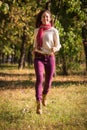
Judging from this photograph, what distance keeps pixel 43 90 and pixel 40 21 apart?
1.62 m

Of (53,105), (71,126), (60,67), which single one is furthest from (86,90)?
(60,67)

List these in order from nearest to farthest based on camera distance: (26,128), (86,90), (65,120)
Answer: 1. (26,128)
2. (65,120)
3. (86,90)

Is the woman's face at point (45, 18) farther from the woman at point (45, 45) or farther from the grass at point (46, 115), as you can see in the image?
the grass at point (46, 115)

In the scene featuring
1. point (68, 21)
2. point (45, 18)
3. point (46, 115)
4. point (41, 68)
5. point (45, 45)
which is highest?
point (45, 18)

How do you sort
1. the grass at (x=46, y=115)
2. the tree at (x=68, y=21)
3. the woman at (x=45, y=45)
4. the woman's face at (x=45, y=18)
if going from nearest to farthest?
the grass at (x=46, y=115)
the woman at (x=45, y=45)
the woman's face at (x=45, y=18)
the tree at (x=68, y=21)

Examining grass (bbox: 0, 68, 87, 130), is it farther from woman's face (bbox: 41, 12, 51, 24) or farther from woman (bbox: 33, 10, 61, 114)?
woman's face (bbox: 41, 12, 51, 24)

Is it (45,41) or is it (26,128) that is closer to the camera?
(26,128)

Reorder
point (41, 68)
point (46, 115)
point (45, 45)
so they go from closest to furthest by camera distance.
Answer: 1. point (41, 68)
2. point (45, 45)
3. point (46, 115)

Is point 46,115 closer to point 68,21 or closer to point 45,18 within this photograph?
point 45,18

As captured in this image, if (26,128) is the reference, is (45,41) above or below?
above

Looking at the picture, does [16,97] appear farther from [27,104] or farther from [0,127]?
[0,127]

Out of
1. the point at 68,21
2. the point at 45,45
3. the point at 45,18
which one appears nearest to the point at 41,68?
the point at 45,45

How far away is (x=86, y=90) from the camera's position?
14.5 meters

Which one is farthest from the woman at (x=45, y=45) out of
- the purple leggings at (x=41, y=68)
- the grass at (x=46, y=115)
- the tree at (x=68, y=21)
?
the tree at (x=68, y=21)
